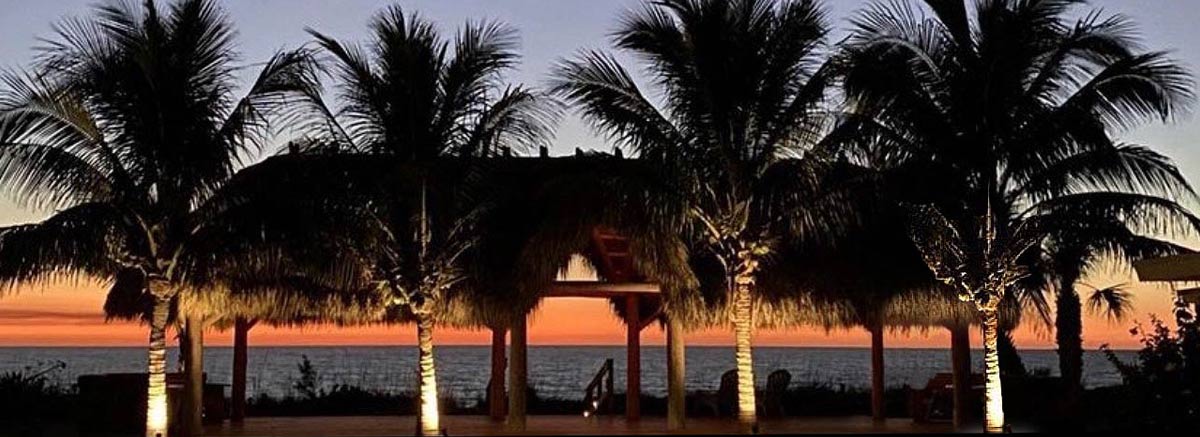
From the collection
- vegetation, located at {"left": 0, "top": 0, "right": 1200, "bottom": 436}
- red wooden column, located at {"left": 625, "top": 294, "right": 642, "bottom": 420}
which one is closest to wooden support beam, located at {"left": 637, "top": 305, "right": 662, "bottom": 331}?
red wooden column, located at {"left": 625, "top": 294, "right": 642, "bottom": 420}

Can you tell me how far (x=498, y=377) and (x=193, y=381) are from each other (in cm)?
386

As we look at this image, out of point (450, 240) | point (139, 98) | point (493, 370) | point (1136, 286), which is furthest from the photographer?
point (1136, 286)

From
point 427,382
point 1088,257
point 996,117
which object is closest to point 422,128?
point 427,382

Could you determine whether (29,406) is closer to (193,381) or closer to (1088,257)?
(193,381)

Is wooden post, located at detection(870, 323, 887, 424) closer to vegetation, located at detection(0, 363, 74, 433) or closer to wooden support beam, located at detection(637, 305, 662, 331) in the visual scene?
wooden support beam, located at detection(637, 305, 662, 331)

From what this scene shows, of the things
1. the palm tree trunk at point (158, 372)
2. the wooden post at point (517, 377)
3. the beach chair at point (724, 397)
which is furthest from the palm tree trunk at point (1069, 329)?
the palm tree trunk at point (158, 372)

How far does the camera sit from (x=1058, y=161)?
14.0 m

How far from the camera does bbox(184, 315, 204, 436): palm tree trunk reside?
48.8 feet

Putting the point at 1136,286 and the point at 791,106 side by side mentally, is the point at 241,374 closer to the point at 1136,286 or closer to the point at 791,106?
the point at 791,106

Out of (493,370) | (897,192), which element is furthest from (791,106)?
(493,370)

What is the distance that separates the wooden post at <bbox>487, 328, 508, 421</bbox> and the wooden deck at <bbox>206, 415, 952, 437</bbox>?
18cm

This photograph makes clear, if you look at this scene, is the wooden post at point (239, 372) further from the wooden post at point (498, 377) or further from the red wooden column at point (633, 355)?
the red wooden column at point (633, 355)

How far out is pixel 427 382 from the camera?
13828mm

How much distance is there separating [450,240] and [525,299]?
109 centimetres
